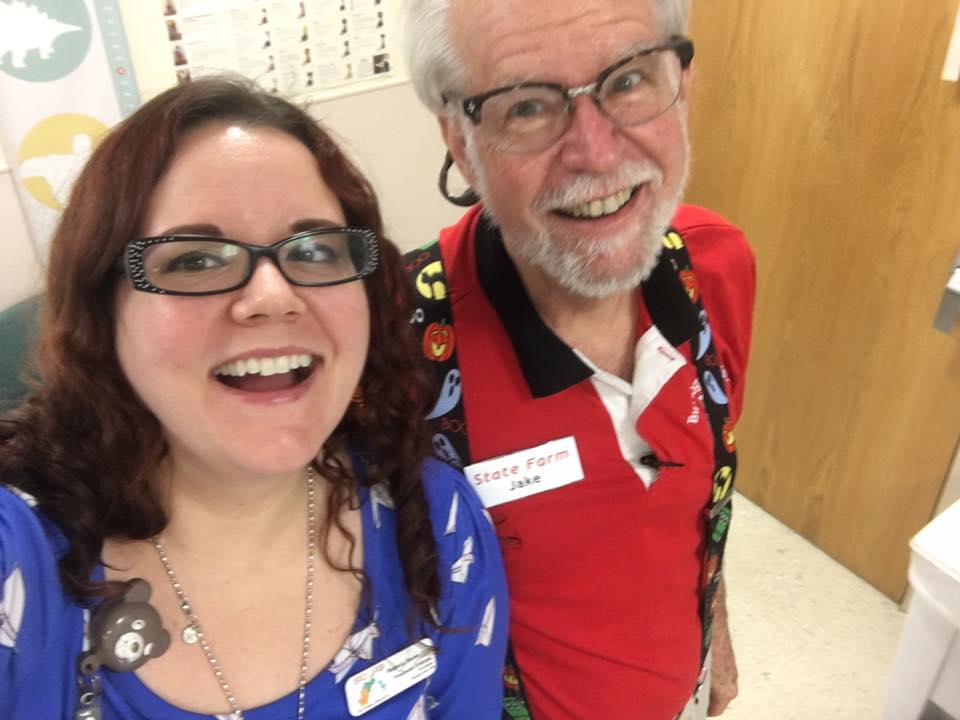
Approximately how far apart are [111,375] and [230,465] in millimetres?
160

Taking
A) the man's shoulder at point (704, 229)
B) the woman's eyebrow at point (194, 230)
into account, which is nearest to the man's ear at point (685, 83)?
the man's shoulder at point (704, 229)

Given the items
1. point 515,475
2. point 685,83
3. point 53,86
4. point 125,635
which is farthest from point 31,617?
point 53,86

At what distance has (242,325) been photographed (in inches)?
30.2

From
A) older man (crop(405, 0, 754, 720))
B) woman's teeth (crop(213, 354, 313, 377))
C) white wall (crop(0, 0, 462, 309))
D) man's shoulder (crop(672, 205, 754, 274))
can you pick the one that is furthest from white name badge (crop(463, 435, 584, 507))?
white wall (crop(0, 0, 462, 309))

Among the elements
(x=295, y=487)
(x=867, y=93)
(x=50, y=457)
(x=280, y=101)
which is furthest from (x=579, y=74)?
(x=867, y=93)

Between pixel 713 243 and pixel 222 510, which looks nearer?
pixel 222 510

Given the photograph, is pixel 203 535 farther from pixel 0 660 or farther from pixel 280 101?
pixel 280 101

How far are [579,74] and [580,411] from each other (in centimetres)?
46

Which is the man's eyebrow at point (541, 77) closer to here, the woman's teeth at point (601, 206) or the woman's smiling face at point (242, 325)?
the woman's teeth at point (601, 206)

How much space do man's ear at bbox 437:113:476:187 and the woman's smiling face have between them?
0.31 meters

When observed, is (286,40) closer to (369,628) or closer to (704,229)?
(704,229)

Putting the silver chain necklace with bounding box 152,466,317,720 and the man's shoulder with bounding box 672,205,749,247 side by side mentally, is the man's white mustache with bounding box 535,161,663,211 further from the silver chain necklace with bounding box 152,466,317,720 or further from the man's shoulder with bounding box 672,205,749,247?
the silver chain necklace with bounding box 152,466,317,720

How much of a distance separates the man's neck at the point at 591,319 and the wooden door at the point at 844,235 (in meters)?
1.10

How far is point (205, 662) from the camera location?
85 centimetres
